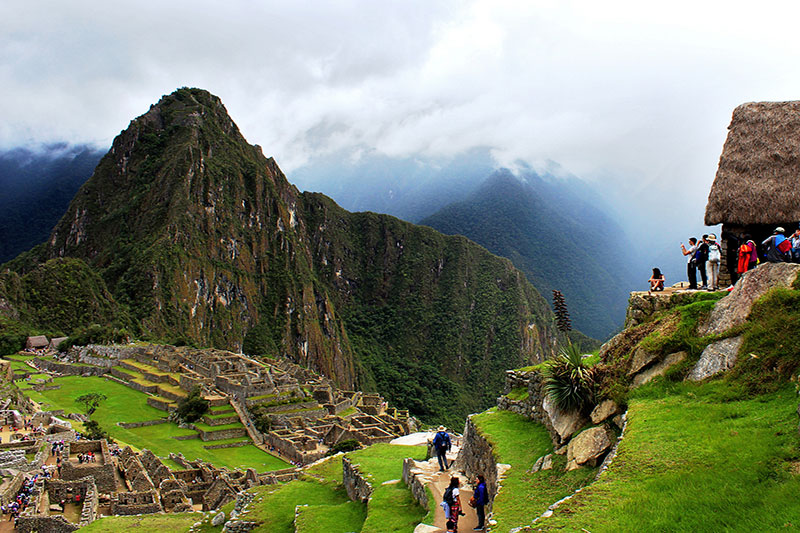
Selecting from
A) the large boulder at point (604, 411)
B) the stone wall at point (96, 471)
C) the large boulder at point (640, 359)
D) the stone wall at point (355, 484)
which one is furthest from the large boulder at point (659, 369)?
the stone wall at point (96, 471)

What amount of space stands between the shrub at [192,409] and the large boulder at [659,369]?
41005 millimetres

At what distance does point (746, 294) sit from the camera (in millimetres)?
10594

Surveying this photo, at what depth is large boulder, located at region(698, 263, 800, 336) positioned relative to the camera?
10305 millimetres

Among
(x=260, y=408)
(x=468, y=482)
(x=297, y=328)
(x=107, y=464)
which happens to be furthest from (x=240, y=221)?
(x=468, y=482)

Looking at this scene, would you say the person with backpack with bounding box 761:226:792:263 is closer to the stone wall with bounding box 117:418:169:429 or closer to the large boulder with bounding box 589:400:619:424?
the large boulder with bounding box 589:400:619:424

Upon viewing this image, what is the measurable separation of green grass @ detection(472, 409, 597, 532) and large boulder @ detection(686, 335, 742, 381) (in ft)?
9.05

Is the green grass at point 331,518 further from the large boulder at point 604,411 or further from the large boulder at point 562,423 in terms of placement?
the large boulder at point 604,411

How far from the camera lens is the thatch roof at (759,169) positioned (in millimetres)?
13070

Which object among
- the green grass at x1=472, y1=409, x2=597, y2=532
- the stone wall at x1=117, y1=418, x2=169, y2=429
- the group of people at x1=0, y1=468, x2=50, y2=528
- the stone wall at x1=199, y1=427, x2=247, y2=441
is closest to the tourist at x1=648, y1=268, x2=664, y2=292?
the green grass at x1=472, y1=409, x2=597, y2=532

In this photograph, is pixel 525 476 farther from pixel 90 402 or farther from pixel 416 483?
pixel 90 402

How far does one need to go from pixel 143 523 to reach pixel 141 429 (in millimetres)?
26193

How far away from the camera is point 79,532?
53.7 ft

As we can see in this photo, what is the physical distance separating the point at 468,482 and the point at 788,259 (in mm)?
8815

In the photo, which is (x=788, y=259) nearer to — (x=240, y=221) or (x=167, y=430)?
(x=167, y=430)
